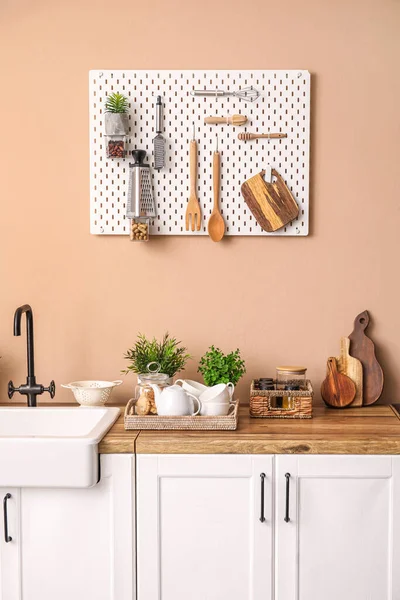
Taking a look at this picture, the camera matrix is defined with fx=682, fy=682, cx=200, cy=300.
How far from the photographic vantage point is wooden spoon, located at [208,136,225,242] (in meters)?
2.38

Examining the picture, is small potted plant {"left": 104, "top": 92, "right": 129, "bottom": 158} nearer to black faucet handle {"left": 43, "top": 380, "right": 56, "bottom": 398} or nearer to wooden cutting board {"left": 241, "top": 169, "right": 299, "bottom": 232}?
wooden cutting board {"left": 241, "top": 169, "right": 299, "bottom": 232}

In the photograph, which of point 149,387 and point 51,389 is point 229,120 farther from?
point 51,389

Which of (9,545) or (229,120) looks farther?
(229,120)

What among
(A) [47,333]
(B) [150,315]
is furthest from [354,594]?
(A) [47,333]

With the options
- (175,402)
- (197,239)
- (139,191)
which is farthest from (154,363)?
(139,191)

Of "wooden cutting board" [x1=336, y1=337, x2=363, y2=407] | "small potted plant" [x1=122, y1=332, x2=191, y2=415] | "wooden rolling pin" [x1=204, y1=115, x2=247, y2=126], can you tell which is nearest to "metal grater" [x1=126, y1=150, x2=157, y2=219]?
"wooden rolling pin" [x1=204, y1=115, x2=247, y2=126]

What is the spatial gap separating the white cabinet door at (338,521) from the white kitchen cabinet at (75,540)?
0.44m

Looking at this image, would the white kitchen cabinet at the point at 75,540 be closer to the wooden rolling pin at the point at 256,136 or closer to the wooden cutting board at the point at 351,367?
the wooden cutting board at the point at 351,367

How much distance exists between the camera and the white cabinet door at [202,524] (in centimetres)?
191

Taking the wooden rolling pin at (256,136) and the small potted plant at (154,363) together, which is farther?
the wooden rolling pin at (256,136)

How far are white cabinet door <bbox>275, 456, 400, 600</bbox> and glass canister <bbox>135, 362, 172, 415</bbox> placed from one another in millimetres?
433

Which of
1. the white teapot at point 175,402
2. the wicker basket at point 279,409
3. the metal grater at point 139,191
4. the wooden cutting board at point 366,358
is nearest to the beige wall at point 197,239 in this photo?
the wooden cutting board at point 366,358

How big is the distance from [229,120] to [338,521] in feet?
4.46

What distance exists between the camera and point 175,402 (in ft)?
6.65
